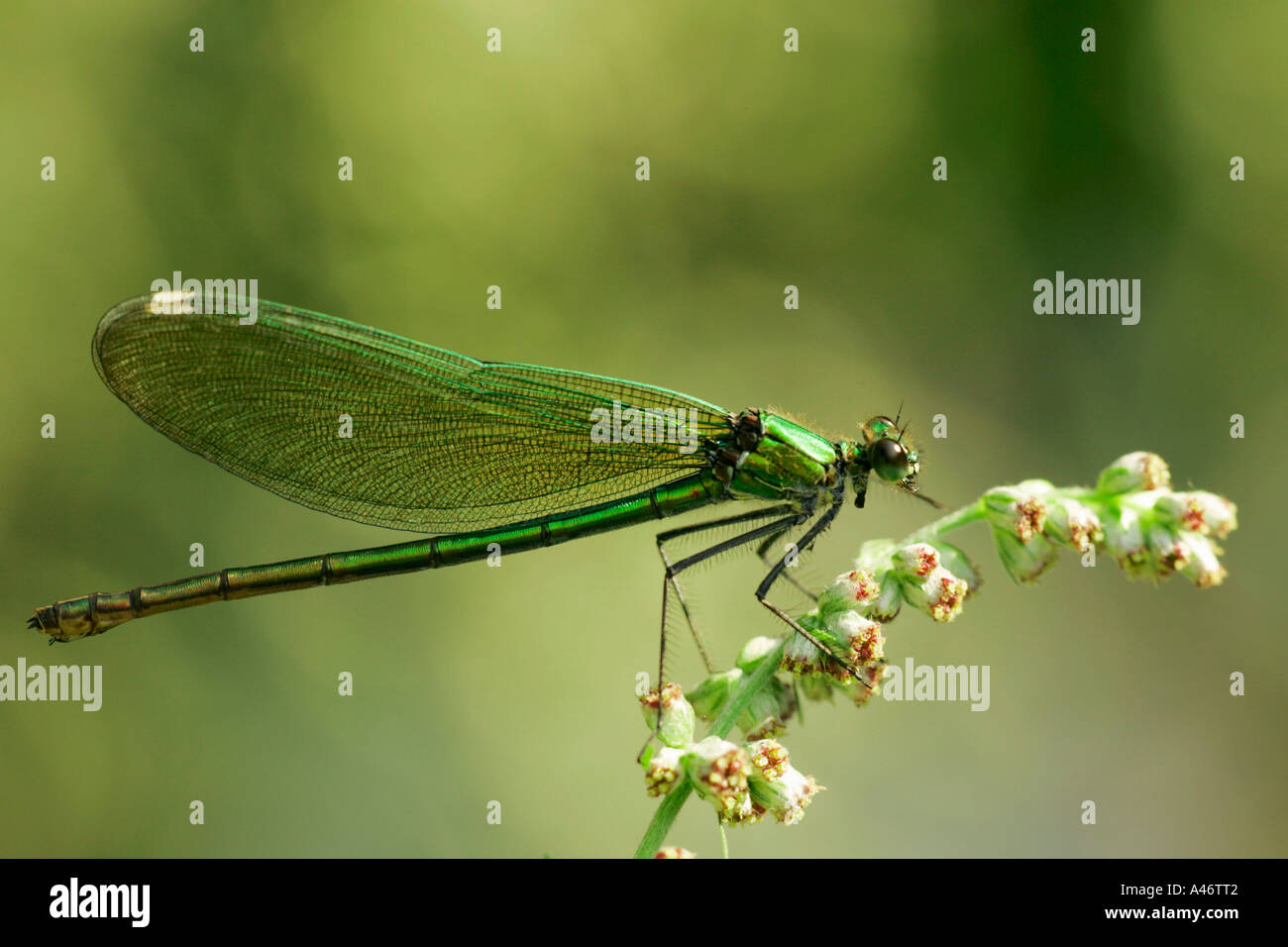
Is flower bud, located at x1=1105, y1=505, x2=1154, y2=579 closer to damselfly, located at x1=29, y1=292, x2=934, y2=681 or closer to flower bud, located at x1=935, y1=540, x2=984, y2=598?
flower bud, located at x1=935, y1=540, x2=984, y2=598

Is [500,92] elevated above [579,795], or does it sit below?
above

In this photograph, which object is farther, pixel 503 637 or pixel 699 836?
pixel 503 637

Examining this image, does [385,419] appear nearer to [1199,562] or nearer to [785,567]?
[785,567]

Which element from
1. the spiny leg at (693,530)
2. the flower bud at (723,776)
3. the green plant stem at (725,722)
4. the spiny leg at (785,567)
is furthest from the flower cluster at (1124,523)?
the spiny leg at (693,530)

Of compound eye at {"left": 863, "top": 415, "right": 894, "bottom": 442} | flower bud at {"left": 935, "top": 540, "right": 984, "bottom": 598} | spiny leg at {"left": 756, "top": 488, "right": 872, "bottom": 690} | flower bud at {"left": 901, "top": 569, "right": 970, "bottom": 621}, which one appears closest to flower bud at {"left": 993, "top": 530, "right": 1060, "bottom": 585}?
flower bud at {"left": 935, "top": 540, "right": 984, "bottom": 598}

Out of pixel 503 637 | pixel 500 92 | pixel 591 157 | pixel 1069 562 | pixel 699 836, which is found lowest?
pixel 699 836

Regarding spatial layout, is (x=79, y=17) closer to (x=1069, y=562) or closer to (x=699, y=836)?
(x=699, y=836)
